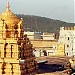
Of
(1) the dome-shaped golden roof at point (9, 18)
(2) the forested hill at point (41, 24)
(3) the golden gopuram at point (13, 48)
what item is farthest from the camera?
(2) the forested hill at point (41, 24)

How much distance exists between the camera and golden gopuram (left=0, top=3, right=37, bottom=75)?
21.3m

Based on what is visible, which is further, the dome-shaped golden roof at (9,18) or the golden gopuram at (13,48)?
the dome-shaped golden roof at (9,18)

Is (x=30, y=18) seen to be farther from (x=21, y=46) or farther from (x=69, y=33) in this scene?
(x=21, y=46)

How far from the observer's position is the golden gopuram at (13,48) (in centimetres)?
2128

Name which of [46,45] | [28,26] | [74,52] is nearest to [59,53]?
[74,52]

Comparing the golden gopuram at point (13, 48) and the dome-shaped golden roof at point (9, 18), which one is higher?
the dome-shaped golden roof at point (9, 18)

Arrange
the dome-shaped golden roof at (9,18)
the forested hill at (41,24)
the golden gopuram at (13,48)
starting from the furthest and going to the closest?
the forested hill at (41,24) < the dome-shaped golden roof at (9,18) < the golden gopuram at (13,48)

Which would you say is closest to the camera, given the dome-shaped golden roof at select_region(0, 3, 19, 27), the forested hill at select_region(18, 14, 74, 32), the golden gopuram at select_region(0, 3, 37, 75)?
the golden gopuram at select_region(0, 3, 37, 75)

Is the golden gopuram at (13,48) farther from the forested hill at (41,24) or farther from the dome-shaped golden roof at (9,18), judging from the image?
the forested hill at (41,24)

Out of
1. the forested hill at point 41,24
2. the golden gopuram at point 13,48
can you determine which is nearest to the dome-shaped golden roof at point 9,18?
the golden gopuram at point 13,48

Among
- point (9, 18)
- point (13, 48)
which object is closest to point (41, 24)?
point (9, 18)

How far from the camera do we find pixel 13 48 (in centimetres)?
2136

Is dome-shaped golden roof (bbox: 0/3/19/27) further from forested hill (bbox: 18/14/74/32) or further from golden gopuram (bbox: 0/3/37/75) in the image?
forested hill (bbox: 18/14/74/32)

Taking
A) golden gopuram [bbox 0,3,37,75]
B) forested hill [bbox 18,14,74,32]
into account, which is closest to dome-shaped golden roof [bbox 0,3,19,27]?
golden gopuram [bbox 0,3,37,75]
